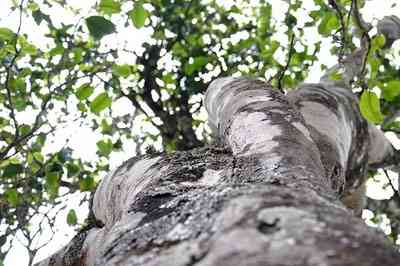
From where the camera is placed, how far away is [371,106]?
1.48 meters

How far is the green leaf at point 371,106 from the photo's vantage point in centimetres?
147

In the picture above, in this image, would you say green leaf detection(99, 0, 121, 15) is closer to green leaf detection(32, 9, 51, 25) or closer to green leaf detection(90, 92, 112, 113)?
green leaf detection(90, 92, 112, 113)

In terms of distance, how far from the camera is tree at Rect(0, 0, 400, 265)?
51cm

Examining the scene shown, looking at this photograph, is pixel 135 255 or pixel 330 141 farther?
pixel 330 141

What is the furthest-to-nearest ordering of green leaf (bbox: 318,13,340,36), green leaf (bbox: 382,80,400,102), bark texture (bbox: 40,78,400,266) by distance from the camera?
1. green leaf (bbox: 318,13,340,36)
2. green leaf (bbox: 382,80,400,102)
3. bark texture (bbox: 40,78,400,266)

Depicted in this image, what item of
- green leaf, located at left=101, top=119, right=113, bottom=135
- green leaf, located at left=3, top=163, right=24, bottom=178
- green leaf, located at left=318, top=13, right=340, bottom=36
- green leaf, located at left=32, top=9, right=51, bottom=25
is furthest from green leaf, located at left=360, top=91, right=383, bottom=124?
green leaf, located at left=101, top=119, right=113, bottom=135

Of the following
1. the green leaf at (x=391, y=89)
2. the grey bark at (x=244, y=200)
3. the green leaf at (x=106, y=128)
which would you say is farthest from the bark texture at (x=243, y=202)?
→ the green leaf at (x=106, y=128)

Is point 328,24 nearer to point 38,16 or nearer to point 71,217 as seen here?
point 38,16

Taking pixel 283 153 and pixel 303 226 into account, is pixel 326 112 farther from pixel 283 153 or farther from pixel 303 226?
pixel 303 226

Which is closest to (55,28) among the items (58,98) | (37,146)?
(58,98)

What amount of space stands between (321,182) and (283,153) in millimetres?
113

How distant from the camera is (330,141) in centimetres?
138

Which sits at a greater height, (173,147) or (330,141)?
(173,147)

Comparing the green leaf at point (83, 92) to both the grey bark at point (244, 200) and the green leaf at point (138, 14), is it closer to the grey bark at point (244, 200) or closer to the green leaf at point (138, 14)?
the green leaf at point (138, 14)
